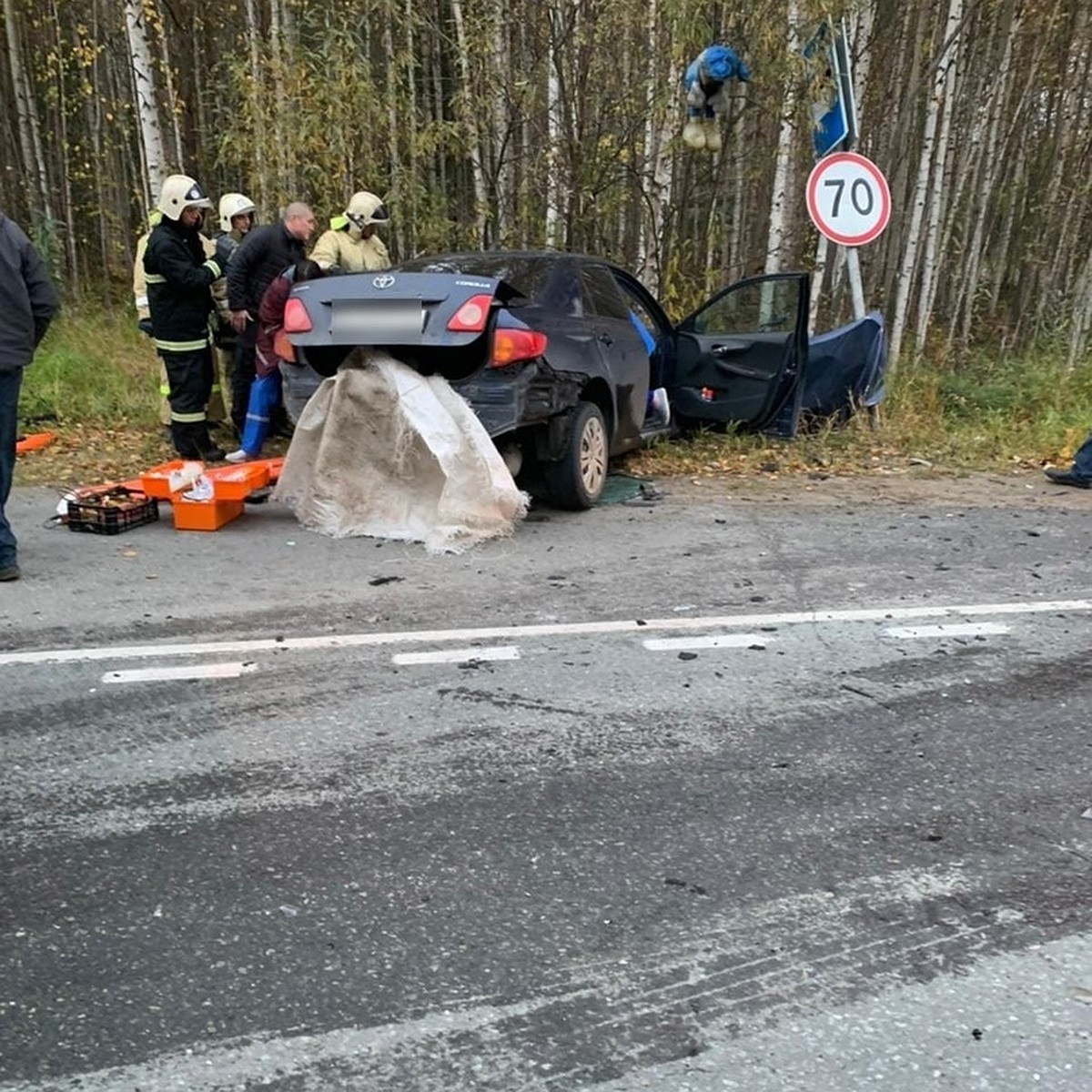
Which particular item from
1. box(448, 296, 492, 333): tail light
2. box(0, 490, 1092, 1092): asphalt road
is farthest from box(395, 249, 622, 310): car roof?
box(0, 490, 1092, 1092): asphalt road

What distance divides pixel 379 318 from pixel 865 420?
4.86 metres

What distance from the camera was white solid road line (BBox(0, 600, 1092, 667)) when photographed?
174 inches

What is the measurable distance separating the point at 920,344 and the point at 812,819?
10.8 meters

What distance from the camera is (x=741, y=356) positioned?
27.9 ft

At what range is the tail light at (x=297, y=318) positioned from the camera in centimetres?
631

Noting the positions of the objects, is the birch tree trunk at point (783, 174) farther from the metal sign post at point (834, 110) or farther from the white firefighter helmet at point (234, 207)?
the white firefighter helmet at point (234, 207)

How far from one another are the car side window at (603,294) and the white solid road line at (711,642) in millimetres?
3287

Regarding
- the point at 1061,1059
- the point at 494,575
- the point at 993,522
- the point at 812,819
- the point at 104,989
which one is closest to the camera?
the point at 1061,1059

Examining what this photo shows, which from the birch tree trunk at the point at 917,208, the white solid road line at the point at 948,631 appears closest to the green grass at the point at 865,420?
the birch tree trunk at the point at 917,208

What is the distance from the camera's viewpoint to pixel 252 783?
3354 millimetres

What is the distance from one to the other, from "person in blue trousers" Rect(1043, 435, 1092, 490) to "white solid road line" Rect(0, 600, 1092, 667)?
2845 mm

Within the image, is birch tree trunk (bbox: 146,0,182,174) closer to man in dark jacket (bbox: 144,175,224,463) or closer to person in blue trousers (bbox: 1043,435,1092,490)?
man in dark jacket (bbox: 144,175,224,463)

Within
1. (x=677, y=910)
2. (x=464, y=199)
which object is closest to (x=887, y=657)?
(x=677, y=910)

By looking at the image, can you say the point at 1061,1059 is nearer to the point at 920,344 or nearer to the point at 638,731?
the point at 638,731
